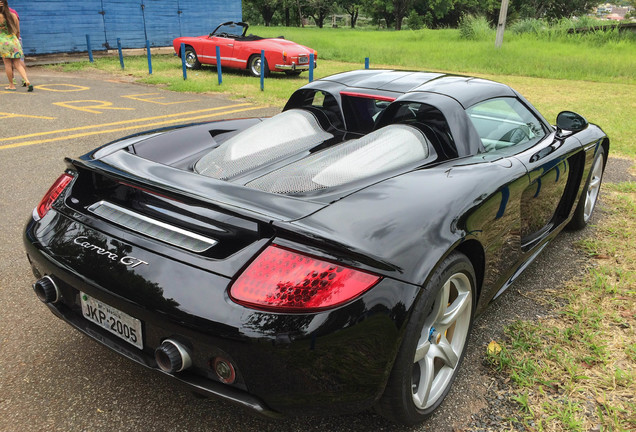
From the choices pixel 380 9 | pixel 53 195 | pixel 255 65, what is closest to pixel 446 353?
pixel 53 195

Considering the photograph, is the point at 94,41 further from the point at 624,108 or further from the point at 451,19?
the point at 451,19

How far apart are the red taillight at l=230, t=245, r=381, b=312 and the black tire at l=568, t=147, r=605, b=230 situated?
2.70 meters

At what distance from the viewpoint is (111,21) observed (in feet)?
57.4

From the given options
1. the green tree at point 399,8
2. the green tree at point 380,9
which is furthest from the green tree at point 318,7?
the green tree at point 399,8

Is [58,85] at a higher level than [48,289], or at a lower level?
lower

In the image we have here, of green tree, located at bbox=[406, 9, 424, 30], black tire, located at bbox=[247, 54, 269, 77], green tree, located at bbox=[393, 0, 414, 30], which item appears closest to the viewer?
black tire, located at bbox=[247, 54, 269, 77]

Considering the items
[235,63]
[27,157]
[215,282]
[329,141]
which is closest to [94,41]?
[235,63]

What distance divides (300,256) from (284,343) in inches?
10.4

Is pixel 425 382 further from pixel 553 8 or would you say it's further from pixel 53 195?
pixel 553 8

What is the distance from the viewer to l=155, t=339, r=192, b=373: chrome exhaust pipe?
5.07 ft

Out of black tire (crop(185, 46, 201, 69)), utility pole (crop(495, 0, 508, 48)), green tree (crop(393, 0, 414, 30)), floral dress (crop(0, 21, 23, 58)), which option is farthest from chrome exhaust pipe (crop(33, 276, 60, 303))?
green tree (crop(393, 0, 414, 30))

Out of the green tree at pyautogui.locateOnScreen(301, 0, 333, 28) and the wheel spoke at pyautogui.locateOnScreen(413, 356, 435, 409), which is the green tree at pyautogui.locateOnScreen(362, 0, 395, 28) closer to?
the green tree at pyautogui.locateOnScreen(301, 0, 333, 28)

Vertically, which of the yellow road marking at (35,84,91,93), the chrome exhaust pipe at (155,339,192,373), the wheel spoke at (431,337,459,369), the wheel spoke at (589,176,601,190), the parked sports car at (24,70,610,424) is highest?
the parked sports car at (24,70,610,424)

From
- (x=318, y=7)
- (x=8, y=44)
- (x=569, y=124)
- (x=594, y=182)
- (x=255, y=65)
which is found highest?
(x=318, y=7)
